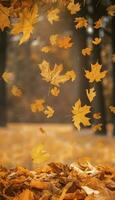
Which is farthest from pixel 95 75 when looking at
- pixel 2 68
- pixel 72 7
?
pixel 2 68

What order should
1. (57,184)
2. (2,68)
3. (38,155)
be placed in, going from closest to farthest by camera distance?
(57,184) → (38,155) → (2,68)

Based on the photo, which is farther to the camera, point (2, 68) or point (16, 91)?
point (2, 68)

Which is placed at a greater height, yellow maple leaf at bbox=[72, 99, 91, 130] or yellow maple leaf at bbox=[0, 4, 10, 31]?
yellow maple leaf at bbox=[0, 4, 10, 31]

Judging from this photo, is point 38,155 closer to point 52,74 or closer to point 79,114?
point 79,114

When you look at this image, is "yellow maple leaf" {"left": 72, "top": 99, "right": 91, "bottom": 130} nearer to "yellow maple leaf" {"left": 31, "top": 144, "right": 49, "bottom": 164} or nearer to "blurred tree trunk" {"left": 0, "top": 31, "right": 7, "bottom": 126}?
"yellow maple leaf" {"left": 31, "top": 144, "right": 49, "bottom": 164}

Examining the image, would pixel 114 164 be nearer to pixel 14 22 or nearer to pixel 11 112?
pixel 14 22

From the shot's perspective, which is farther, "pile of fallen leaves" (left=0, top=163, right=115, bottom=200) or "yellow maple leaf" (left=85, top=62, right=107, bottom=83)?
"yellow maple leaf" (left=85, top=62, right=107, bottom=83)

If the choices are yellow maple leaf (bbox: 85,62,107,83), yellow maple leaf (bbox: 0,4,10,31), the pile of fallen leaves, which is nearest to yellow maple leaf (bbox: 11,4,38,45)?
yellow maple leaf (bbox: 0,4,10,31)

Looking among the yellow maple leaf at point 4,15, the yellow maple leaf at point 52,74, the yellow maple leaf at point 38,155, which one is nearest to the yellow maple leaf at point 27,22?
the yellow maple leaf at point 4,15

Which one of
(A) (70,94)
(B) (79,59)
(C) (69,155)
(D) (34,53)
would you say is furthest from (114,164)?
(A) (70,94)
